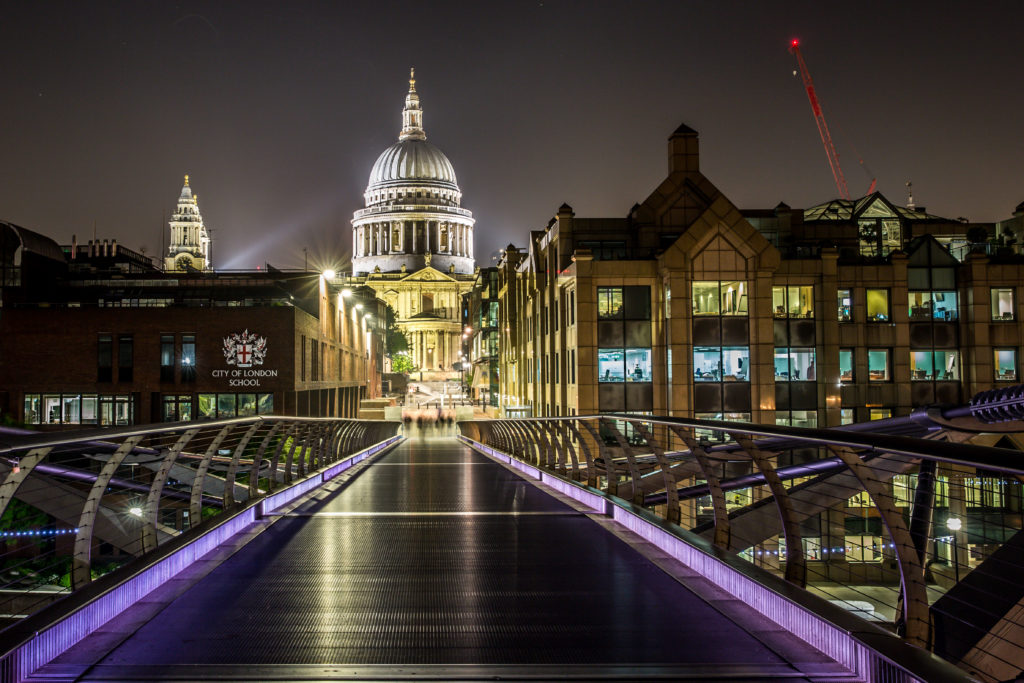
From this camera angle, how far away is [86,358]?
44.8 metres

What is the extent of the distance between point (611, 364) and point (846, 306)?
12.0 meters

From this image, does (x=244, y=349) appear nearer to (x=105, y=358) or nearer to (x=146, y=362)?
(x=146, y=362)

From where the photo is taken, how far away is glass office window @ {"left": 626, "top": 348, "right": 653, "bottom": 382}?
1625 inches

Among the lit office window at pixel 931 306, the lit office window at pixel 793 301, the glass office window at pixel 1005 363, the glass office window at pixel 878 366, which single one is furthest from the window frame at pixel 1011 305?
the lit office window at pixel 793 301

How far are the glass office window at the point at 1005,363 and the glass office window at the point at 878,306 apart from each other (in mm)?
5406

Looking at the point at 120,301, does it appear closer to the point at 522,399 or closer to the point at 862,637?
the point at 522,399

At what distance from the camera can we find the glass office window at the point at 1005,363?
43.1 metres

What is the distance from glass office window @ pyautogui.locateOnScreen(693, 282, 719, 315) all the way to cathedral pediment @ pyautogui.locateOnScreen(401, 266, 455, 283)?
15592 cm

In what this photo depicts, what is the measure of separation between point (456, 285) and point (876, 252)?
148467mm

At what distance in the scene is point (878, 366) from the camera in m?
43.8

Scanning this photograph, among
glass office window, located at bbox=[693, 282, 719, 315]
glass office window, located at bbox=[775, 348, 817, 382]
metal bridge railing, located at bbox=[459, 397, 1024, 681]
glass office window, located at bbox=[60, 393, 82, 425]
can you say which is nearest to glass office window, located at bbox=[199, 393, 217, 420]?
glass office window, located at bbox=[60, 393, 82, 425]

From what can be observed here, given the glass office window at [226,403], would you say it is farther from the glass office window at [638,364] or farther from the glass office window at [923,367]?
the glass office window at [923,367]

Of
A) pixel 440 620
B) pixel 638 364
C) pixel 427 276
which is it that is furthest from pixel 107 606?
pixel 427 276

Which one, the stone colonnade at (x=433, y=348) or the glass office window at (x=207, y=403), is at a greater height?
the stone colonnade at (x=433, y=348)
